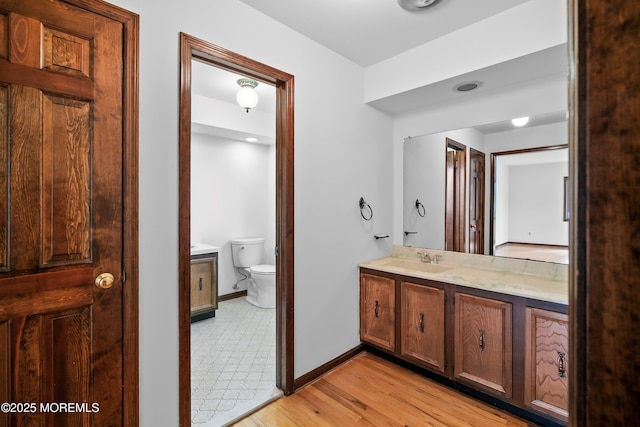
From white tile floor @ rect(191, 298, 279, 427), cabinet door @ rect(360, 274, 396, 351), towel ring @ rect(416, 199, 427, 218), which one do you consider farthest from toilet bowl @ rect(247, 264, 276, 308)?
towel ring @ rect(416, 199, 427, 218)

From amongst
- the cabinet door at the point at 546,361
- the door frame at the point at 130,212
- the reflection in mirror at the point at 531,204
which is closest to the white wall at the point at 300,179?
the door frame at the point at 130,212

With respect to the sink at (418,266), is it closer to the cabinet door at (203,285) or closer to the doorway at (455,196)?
the doorway at (455,196)

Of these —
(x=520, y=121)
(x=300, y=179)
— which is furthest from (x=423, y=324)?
(x=520, y=121)

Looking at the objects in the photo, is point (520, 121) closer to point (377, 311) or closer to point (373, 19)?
point (373, 19)

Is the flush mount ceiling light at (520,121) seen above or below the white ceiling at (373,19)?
below

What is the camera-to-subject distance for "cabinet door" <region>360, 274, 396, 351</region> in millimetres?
2461

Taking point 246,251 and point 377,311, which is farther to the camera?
point 246,251

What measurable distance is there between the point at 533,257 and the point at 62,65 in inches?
118

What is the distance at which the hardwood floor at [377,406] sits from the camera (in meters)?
1.82

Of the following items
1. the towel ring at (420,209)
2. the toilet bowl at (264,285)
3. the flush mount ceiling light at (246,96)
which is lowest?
the toilet bowl at (264,285)

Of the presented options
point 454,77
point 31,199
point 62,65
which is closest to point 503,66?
point 454,77

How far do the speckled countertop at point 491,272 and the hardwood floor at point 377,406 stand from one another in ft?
2.60

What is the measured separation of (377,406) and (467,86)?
2425mm

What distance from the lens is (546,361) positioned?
1.73 meters
